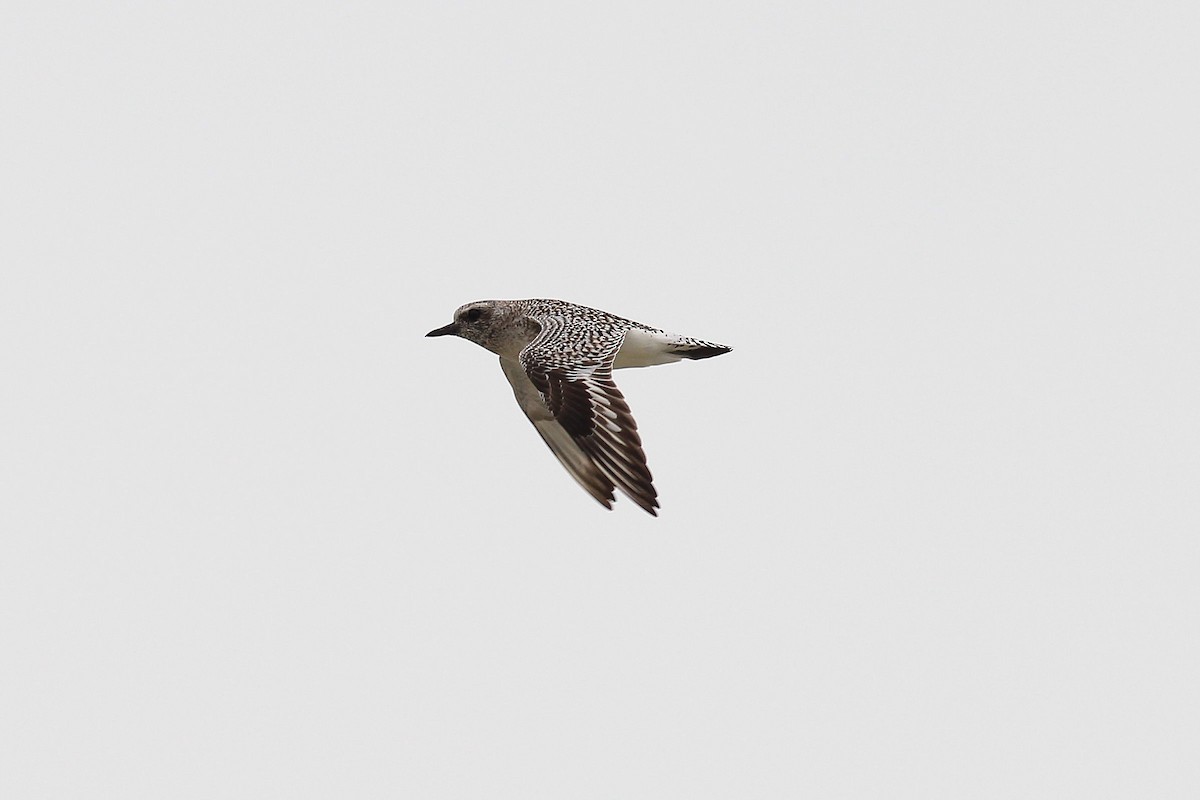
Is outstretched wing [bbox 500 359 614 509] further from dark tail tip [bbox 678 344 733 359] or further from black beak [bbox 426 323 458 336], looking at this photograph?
dark tail tip [bbox 678 344 733 359]

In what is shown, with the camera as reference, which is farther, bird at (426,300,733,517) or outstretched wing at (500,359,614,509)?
outstretched wing at (500,359,614,509)

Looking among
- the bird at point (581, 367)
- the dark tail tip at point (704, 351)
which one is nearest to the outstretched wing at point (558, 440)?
the bird at point (581, 367)

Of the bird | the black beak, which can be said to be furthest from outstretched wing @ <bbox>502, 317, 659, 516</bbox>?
the black beak

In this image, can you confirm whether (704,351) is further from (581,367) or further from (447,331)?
(447,331)

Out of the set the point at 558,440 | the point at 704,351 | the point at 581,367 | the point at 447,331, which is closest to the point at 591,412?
the point at 581,367

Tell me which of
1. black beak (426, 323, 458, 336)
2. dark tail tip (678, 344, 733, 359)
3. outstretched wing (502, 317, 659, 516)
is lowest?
outstretched wing (502, 317, 659, 516)

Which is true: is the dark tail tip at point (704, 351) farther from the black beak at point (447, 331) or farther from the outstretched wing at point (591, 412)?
the black beak at point (447, 331)

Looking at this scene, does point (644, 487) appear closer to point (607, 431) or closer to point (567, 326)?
point (607, 431)

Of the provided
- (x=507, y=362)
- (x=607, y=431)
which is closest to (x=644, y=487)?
(x=607, y=431)
